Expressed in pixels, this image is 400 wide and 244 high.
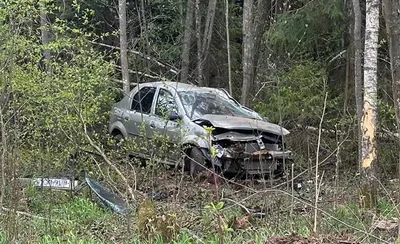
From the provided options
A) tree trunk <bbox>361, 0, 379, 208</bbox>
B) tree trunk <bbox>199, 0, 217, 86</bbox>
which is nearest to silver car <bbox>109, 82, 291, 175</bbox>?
tree trunk <bbox>361, 0, 379, 208</bbox>

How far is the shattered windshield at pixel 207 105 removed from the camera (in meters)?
10.9

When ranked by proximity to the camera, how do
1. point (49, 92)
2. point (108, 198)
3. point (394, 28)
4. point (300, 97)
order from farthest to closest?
point (300, 97), point (49, 92), point (108, 198), point (394, 28)

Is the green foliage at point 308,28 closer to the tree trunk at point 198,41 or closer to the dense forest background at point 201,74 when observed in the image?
the dense forest background at point 201,74

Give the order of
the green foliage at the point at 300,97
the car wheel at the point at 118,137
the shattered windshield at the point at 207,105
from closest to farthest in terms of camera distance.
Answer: the shattered windshield at the point at 207,105, the car wheel at the point at 118,137, the green foliage at the point at 300,97

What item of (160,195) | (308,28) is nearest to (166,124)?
(160,195)

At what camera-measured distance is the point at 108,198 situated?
8.03 meters

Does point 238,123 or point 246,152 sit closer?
point 246,152

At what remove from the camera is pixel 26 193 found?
307 inches

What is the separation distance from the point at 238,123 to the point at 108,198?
10.0 ft

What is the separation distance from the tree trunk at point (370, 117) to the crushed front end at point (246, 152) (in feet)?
4.65

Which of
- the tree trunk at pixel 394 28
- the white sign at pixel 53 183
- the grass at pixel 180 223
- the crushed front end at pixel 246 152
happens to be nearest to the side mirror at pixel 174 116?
the crushed front end at pixel 246 152

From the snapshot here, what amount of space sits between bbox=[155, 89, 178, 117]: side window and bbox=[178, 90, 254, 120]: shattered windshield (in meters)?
0.19

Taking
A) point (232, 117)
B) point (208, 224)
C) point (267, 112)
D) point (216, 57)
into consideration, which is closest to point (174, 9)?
point (216, 57)

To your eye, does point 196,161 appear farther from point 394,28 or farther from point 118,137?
point 394,28
